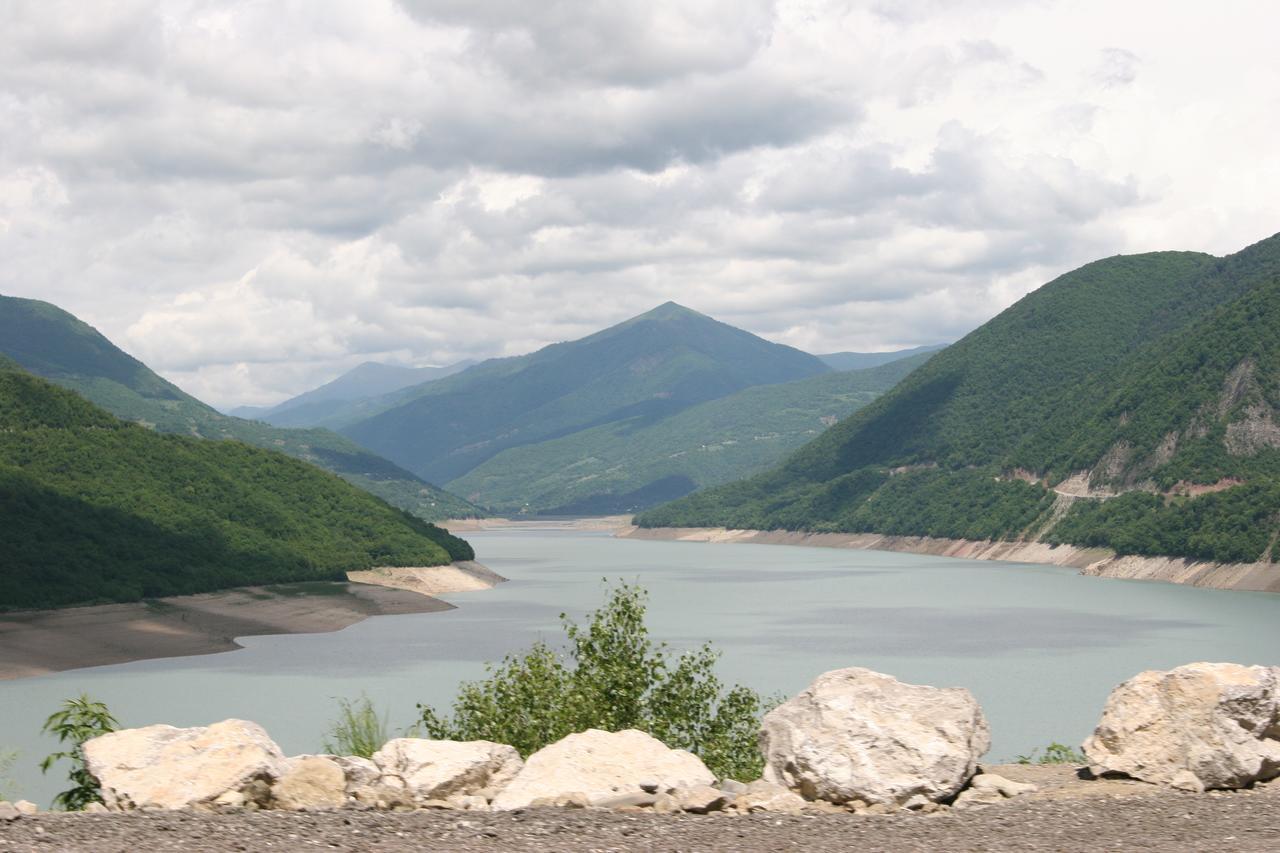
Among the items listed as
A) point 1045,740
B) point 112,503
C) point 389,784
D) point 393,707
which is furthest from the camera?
point 112,503

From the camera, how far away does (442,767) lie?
1878 centimetres

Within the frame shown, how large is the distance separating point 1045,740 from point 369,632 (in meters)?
69.5

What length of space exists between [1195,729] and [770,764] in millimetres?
6269

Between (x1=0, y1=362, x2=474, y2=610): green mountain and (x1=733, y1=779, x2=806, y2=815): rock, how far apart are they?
90.7 meters

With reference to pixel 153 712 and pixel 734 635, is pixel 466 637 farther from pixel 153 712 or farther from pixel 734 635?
pixel 153 712

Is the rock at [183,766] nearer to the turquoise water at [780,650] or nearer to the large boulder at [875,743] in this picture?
the large boulder at [875,743]

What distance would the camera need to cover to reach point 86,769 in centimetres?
1948

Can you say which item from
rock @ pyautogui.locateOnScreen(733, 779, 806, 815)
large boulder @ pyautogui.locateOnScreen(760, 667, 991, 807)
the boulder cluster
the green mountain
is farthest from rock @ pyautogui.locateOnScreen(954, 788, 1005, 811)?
the green mountain

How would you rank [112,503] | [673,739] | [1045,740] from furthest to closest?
[112,503] → [1045,740] → [673,739]

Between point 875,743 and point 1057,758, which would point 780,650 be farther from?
point 875,743

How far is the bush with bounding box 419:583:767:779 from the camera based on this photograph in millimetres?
29344

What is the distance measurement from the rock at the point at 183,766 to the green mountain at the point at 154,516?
8628 cm

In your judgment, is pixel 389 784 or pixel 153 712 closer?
pixel 389 784

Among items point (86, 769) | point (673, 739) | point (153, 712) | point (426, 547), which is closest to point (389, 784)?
point (86, 769)
